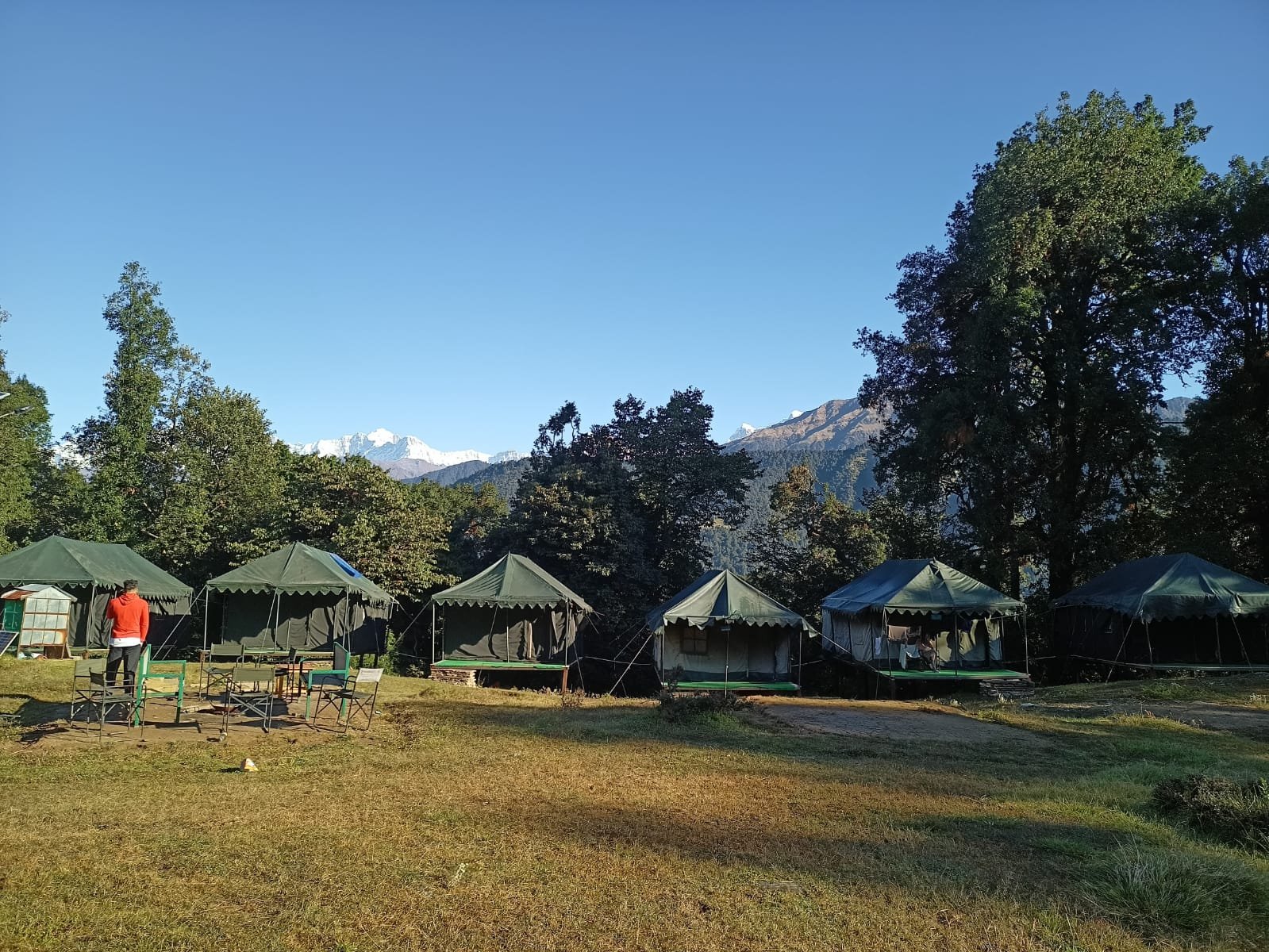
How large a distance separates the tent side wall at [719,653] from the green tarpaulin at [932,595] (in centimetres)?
293

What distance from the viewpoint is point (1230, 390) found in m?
25.0

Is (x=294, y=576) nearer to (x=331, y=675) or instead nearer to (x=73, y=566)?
(x=73, y=566)

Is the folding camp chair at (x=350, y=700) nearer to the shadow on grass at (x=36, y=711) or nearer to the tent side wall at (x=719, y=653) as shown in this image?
the shadow on grass at (x=36, y=711)

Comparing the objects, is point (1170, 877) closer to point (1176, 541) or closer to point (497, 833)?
point (497, 833)

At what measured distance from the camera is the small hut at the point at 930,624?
69.7ft

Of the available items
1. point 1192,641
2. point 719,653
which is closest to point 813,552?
point 719,653

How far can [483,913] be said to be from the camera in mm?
4906

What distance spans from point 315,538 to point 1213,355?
30.8 metres

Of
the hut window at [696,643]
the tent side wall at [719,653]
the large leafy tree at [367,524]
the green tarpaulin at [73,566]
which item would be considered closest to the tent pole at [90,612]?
the green tarpaulin at [73,566]

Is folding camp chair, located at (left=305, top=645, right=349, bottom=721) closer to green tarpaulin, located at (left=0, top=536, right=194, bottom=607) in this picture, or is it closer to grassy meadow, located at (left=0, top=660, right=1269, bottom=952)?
grassy meadow, located at (left=0, top=660, right=1269, bottom=952)

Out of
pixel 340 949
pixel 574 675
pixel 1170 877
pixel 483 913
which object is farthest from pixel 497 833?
pixel 574 675

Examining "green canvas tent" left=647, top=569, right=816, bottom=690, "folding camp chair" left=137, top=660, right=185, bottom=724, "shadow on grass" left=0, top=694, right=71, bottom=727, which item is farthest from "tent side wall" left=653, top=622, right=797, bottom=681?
"shadow on grass" left=0, top=694, right=71, bottom=727

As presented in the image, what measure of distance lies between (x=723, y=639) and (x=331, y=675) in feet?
38.6

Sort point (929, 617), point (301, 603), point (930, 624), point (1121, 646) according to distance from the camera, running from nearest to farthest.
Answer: point (1121, 646) → point (929, 617) → point (930, 624) → point (301, 603)
